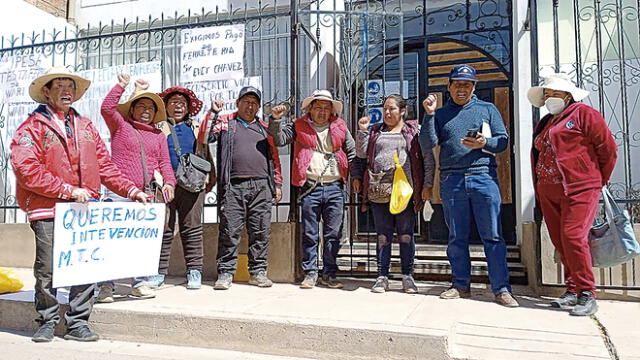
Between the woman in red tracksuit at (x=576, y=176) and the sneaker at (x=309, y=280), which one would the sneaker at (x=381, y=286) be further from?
the woman in red tracksuit at (x=576, y=176)

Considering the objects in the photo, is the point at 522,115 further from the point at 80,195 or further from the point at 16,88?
the point at 16,88

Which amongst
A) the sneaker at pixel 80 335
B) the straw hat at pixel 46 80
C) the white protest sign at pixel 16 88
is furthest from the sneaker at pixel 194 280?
the white protest sign at pixel 16 88

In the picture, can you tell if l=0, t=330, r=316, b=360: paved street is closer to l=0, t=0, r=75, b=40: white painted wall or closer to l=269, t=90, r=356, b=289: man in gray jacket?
l=269, t=90, r=356, b=289: man in gray jacket

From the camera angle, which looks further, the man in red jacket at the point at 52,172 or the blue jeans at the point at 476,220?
the blue jeans at the point at 476,220

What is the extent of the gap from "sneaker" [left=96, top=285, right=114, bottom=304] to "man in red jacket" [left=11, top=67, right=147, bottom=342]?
0.31 metres

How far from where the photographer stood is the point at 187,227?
4.77m

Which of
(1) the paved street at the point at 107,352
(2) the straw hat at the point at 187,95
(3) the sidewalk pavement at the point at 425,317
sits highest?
(2) the straw hat at the point at 187,95

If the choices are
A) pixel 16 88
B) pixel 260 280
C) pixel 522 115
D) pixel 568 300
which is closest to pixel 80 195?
pixel 260 280

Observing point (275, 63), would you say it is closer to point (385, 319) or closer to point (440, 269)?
point (440, 269)

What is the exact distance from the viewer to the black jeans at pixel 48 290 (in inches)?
140

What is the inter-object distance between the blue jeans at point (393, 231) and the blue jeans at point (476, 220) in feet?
1.17

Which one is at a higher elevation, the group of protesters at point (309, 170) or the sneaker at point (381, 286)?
the group of protesters at point (309, 170)

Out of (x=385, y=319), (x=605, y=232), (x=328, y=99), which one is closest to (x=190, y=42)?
(x=328, y=99)

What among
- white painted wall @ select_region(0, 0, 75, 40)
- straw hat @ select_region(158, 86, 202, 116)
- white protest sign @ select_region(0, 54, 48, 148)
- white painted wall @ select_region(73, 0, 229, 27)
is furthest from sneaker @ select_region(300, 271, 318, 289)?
white painted wall @ select_region(0, 0, 75, 40)
